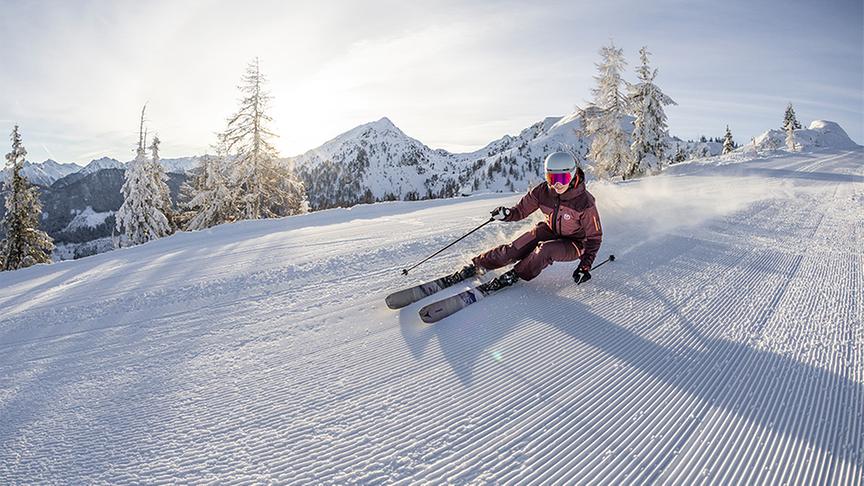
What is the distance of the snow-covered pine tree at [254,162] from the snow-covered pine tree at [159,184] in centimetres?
723

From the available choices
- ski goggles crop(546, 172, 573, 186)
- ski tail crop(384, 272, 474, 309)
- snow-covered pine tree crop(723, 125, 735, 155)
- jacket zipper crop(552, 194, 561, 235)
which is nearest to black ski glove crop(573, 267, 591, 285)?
jacket zipper crop(552, 194, 561, 235)

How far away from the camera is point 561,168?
464cm

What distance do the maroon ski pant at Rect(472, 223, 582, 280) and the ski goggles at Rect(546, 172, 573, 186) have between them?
0.51 metres

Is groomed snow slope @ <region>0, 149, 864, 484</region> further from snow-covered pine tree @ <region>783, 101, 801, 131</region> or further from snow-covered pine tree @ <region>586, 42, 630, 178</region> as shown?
snow-covered pine tree @ <region>783, 101, 801, 131</region>

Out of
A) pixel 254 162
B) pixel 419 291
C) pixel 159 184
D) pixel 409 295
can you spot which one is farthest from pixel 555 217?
pixel 159 184

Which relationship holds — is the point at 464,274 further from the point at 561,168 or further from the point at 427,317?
the point at 561,168

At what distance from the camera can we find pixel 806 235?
6270 millimetres

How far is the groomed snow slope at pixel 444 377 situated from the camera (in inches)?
77.2

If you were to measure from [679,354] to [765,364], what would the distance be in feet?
1.63

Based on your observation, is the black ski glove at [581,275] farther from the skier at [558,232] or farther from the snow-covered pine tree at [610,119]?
the snow-covered pine tree at [610,119]

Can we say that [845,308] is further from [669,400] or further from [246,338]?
[246,338]

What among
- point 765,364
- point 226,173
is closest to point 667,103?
point 226,173

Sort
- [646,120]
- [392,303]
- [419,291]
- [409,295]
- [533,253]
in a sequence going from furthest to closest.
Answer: [646,120] → [533,253] → [419,291] → [409,295] → [392,303]

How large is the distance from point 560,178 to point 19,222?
3086cm
